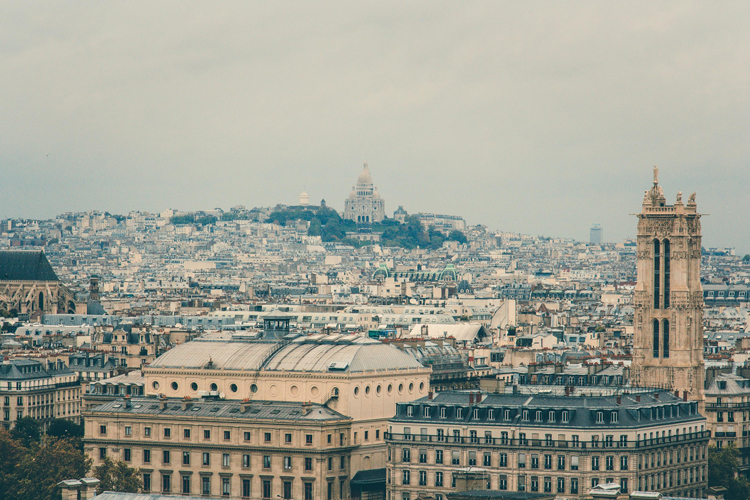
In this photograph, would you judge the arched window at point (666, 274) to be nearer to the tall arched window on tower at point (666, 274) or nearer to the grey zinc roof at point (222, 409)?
the tall arched window on tower at point (666, 274)

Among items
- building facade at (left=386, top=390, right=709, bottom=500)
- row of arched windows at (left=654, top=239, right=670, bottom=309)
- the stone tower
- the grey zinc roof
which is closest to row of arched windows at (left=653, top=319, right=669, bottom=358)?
the stone tower

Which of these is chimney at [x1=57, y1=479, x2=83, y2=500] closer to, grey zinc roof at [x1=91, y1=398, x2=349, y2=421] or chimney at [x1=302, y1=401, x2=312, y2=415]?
grey zinc roof at [x1=91, y1=398, x2=349, y2=421]

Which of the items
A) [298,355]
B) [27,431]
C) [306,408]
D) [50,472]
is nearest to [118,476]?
[50,472]

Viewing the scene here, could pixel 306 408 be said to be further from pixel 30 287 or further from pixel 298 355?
pixel 30 287

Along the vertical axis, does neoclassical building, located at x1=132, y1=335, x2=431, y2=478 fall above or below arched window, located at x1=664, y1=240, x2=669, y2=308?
below

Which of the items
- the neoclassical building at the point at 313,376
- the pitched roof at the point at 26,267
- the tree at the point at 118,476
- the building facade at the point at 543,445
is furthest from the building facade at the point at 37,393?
the pitched roof at the point at 26,267

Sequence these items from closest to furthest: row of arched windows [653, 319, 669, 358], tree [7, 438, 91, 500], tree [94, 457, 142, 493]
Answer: tree [94, 457, 142, 493], tree [7, 438, 91, 500], row of arched windows [653, 319, 669, 358]
